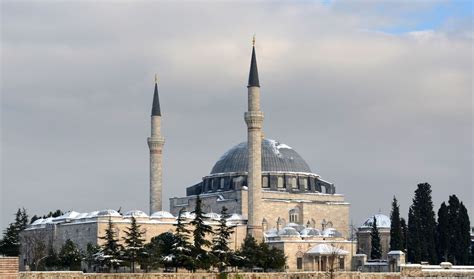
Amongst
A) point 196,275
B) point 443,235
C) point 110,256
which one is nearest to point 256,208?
point 443,235

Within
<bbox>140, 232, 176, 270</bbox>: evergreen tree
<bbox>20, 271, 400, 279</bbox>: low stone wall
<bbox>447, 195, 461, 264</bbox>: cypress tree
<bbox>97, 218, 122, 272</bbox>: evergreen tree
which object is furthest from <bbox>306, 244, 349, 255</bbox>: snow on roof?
<bbox>97, 218, 122, 272</bbox>: evergreen tree

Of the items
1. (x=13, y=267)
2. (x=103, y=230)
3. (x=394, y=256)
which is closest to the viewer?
(x=13, y=267)

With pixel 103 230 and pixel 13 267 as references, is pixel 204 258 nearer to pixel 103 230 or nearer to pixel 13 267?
pixel 103 230

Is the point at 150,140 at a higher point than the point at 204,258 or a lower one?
higher

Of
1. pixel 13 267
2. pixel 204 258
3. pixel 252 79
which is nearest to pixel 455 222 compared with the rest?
pixel 252 79

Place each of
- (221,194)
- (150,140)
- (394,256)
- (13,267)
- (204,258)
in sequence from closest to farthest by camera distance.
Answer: (13,267)
(204,258)
(394,256)
(150,140)
(221,194)

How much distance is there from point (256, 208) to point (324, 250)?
4.18 metres

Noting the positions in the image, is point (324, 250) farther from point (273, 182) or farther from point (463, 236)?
point (273, 182)

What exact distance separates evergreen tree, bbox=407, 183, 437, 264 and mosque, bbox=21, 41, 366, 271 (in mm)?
4041

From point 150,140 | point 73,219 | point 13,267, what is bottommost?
point 13,267

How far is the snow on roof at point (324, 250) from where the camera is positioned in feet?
154

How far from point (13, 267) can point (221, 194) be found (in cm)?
3998

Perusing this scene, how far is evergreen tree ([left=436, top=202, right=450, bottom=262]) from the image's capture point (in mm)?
45156

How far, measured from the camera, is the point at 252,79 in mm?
45844
